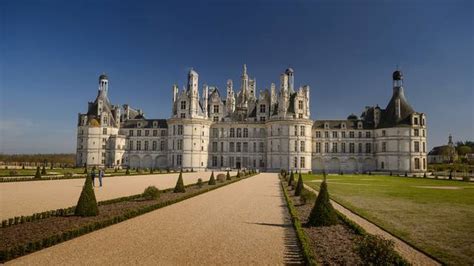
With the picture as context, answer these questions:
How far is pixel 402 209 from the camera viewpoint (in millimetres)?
17438

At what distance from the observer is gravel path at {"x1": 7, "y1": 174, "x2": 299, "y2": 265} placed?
29.6 feet

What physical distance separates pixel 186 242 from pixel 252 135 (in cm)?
6431

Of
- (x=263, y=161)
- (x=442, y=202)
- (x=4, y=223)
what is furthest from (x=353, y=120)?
(x=4, y=223)

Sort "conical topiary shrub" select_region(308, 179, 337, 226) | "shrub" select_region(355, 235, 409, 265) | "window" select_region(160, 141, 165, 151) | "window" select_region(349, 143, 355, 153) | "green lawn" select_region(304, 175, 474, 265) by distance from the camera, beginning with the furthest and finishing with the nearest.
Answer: "window" select_region(160, 141, 165, 151)
"window" select_region(349, 143, 355, 153)
"conical topiary shrub" select_region(308, 179, 337, 226)
"green lawn" select_region(304, 175, 474, 265)
"shrub" select_region(355, 235, 409, 265)

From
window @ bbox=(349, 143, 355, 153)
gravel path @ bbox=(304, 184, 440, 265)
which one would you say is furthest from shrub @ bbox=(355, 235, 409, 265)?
window @ bbox=(349, 143, 355, 153)

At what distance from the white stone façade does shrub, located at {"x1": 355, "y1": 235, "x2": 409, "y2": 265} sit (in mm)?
59457

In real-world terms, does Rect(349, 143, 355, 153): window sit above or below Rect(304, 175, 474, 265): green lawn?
above

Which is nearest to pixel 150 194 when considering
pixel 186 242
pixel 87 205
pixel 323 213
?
pixel 87 205

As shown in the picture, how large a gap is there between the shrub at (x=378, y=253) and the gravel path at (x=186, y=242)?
6.97 ft

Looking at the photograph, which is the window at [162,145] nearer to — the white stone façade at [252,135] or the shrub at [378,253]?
the white stone façade at [252,135]

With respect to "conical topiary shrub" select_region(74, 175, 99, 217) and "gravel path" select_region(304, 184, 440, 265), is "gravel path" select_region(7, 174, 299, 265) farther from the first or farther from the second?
"gravel path" select_region(304, 184, 440, 265)

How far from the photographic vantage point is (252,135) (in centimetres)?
7488

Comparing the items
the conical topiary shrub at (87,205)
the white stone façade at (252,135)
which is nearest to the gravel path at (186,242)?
the conical topiary shrub at (87,205)

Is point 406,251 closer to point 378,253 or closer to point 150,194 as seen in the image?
point 378,253
